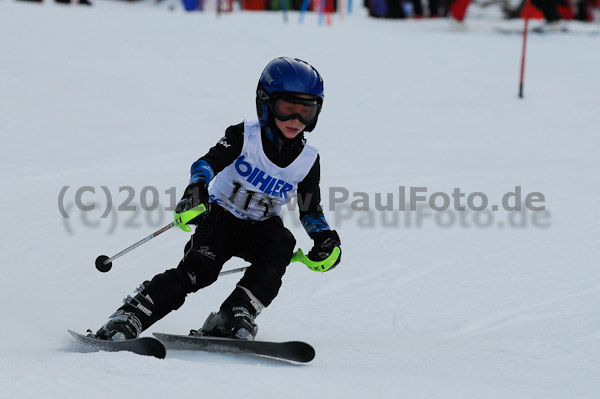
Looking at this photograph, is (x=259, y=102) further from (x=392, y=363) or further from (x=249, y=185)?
(x=392, y=363)

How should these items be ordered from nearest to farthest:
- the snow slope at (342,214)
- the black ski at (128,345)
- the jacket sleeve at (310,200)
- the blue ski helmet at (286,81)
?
the black ski at (128,345), the snow slope at (342,214), the blue ski helmet at (286,81), the jacket sleeve at (310,200)

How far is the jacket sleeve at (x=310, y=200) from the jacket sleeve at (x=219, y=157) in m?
0.39

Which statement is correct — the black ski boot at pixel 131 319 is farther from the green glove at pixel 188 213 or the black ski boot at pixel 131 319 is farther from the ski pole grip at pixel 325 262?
the ski pole grip at pixel 325 262

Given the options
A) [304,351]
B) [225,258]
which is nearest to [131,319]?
[225,258]

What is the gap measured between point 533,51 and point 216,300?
37.1ft

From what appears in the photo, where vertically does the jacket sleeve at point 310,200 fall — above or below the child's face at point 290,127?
below

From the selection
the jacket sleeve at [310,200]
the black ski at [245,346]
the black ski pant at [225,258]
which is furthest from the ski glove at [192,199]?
the jacket sleeve at [310,200]

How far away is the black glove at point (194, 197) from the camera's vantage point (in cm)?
359

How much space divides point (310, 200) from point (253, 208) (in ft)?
0.99

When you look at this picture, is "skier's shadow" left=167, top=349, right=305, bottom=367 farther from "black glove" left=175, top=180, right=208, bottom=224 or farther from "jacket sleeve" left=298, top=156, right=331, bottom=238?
"jacket sleeve" left=298, top=156, right=331, bottom=238

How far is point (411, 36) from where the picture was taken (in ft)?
51.8

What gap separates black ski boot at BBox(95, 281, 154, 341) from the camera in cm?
356

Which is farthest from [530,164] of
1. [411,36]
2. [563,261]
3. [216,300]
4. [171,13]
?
[171,13]

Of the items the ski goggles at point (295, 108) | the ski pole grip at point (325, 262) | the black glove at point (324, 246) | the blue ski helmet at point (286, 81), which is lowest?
the ski pole grip at point (325, 262)
